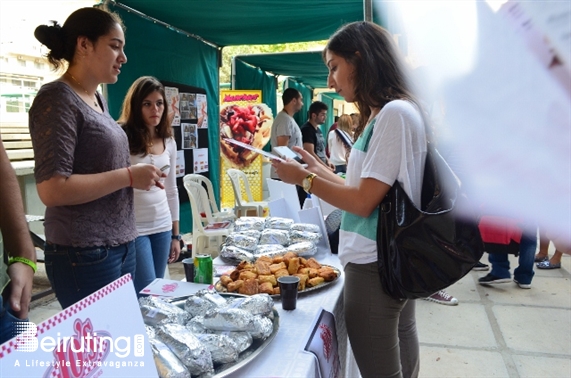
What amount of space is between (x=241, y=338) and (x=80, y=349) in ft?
1.59

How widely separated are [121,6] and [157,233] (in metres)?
2.56

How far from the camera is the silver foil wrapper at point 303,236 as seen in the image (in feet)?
6.63

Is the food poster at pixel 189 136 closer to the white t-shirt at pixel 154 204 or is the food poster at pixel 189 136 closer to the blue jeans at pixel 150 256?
the white t-shirt at pixel 154 204

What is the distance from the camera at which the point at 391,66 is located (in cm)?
130

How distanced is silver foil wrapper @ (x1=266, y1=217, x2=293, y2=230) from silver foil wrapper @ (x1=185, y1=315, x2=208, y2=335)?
3.60 ft

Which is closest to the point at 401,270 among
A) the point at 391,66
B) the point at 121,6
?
the point at 391,66

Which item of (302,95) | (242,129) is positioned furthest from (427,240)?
(302,95)

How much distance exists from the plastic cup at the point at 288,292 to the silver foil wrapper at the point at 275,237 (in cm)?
68

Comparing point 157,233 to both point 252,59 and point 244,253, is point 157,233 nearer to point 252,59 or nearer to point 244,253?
point 244,253

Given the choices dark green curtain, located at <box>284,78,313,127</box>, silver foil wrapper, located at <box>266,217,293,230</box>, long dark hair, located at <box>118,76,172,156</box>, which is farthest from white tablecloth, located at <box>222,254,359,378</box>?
dark green curtain, located at <box>284,78,313,127</box>

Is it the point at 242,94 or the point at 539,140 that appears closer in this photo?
the point at 539,140

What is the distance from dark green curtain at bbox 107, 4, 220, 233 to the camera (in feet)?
12.5

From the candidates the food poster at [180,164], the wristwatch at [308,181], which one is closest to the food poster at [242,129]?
the food poster at [180,164]

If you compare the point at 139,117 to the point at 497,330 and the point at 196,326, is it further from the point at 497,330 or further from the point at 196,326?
the point at 497,330
